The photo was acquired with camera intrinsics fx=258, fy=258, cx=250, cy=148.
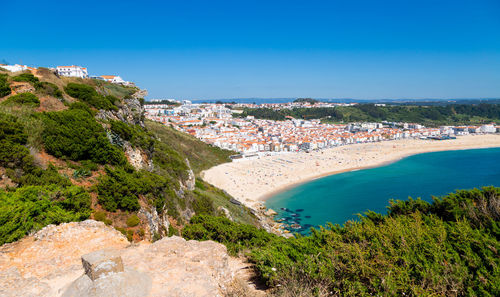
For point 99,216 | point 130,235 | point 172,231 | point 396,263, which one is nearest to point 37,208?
point 99,216

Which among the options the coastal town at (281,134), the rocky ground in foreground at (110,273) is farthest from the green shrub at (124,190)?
the coastal town at (281,134)

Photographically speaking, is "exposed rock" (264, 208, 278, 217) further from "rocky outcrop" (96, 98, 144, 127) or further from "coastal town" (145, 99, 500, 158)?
"coastal town" (145, 99, 500, 158)

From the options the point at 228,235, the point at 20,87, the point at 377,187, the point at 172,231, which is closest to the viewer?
the point at 228,235

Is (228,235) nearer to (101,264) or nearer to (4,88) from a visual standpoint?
(101,264)

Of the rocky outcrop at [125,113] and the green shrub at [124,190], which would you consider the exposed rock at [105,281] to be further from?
the rocky outcrop at [125,113]

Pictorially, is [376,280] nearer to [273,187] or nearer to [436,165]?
[273,187]
